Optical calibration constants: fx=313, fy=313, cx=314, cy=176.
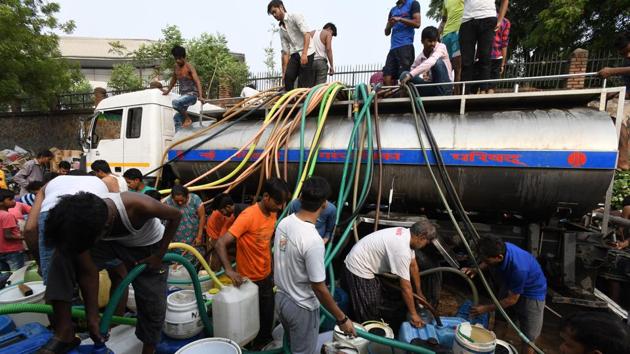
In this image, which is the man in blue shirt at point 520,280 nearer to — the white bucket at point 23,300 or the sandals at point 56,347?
the sandals at point 56,347

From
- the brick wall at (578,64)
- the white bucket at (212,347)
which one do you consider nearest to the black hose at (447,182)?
the white bucket at (212,347)

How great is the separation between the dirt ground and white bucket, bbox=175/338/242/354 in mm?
2339

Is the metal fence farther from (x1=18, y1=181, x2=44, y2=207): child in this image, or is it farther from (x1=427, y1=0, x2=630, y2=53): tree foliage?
(x1=18, y1=181, x2=44, y2=207): child

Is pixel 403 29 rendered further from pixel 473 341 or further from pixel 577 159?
pixel 473 341

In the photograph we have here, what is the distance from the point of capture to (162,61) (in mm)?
17484

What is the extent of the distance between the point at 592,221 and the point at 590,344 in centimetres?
436

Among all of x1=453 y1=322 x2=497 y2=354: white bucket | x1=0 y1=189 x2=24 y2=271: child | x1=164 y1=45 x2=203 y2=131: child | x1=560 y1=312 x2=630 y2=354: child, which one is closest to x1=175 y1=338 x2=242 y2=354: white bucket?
x1=453 y1=322 x2=497 y2=354: white bucket

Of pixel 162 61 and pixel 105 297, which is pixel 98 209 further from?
pixel 162 61

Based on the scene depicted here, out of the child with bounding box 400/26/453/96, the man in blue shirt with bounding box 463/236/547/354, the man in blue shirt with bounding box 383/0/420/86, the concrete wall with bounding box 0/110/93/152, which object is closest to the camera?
the man in blue shirt with bounding box 463/236/547/354

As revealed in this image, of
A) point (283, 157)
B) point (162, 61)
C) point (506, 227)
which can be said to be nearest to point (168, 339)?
point (283, 157)

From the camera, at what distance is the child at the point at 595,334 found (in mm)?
1114

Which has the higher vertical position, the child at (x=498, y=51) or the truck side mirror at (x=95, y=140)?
the child at (x=498, y=51)

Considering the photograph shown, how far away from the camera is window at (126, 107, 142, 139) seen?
544cm

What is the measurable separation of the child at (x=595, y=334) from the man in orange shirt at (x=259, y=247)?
174 centimetres
